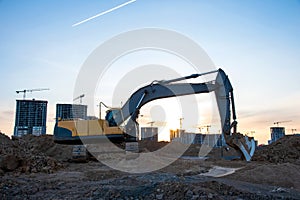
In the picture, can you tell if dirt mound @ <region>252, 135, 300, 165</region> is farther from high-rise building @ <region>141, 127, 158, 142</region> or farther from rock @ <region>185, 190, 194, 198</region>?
high-rise building @ <region>141, 127, 158, 142</region>

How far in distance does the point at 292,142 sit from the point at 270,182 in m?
10.2

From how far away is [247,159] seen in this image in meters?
12.4

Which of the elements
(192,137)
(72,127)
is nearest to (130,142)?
(72,127)

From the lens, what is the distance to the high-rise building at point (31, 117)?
5297cm

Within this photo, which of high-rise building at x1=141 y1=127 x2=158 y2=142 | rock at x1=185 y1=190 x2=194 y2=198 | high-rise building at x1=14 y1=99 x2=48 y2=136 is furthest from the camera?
high-rise building at x1=14 y1=99 x2=48 y2=136

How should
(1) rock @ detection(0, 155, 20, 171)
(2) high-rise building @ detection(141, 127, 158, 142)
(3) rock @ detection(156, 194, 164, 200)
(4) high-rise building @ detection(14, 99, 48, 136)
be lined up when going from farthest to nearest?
(4) high-rise building @ detection(14, 99, 48, 136)
(2) high-rise building @ detection(141, 127, 158, 142)
(1) rock @ detection(0, 155, 20, 171)
(3) rock @ detection(156, 194, 164, 200)

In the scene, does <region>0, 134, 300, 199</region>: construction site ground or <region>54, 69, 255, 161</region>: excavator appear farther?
<region>54, 69, 255, 161</region>: excavator

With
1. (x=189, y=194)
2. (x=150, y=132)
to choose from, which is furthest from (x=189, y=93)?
(x=150, y=132)

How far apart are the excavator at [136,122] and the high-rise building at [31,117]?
41.7 metres

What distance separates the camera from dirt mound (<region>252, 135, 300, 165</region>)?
14.6 metres

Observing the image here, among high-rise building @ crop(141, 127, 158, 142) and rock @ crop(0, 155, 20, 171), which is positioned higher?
high-rise building @ crop(141, 127, 158, 142)

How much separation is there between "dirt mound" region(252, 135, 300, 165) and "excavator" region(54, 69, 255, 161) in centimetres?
263

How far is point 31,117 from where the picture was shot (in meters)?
53.2

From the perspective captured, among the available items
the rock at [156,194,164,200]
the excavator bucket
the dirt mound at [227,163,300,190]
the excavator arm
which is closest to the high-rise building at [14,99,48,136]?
the excavator arm
